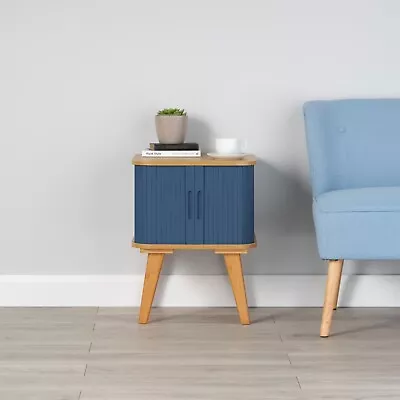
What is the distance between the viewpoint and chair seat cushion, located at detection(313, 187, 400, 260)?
8.98ft

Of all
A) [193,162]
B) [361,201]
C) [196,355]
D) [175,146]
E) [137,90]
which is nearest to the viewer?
[196,355]

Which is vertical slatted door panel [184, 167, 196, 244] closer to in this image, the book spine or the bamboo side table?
the bamboo side table

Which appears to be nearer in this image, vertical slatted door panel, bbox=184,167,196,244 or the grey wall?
vertical slatted door panel, bbox=184,167,196,244

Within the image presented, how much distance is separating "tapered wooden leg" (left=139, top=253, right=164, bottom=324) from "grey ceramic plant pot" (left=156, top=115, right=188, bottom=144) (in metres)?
0.42

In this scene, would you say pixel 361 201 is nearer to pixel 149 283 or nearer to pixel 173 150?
pixel 173 150

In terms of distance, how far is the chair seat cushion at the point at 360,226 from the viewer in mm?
2736

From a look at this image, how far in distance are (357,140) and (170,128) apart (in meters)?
0.68

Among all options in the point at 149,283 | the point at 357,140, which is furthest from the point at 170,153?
the point at 357,140

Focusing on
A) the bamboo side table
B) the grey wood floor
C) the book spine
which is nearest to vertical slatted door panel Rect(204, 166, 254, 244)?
the bamboo side table

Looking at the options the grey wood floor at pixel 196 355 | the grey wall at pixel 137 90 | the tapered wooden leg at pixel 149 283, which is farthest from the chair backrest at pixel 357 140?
the tapered wooden leg at pixel 149 283

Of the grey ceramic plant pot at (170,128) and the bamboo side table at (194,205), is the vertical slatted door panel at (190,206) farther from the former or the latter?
the grey ceramic plant pot at (170,128)

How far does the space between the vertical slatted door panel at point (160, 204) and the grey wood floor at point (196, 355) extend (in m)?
0.32

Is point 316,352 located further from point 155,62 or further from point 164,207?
point 155,62

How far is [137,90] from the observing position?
3254mm
